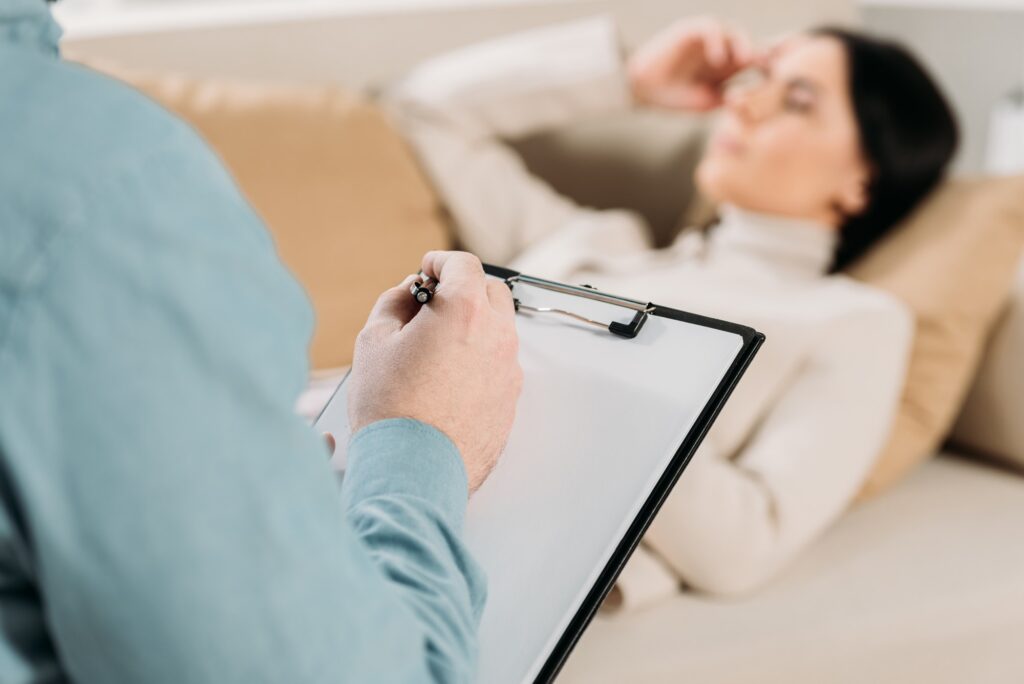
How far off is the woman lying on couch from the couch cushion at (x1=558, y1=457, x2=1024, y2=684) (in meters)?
0.03

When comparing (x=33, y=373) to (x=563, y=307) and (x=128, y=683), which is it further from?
(x=563, y=307)

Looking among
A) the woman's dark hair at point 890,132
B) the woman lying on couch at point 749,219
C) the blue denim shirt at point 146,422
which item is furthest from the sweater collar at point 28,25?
the woman's dark hair at point 890,132

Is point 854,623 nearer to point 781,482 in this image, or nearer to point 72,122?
point 781,482

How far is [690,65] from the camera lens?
137 centimetres

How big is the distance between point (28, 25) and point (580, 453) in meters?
0.28

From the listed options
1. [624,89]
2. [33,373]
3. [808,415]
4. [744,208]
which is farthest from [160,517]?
[624,89]

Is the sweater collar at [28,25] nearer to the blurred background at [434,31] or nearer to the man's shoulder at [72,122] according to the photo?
the man's shoulder at [72,122]

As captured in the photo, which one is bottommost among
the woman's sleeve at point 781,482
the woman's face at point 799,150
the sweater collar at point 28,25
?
the woman's sleeve at point 781,482

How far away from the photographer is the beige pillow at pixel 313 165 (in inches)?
43.1

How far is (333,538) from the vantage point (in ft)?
1.03

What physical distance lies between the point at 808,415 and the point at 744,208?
34 centimetres

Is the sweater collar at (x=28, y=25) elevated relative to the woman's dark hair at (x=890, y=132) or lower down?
elevated

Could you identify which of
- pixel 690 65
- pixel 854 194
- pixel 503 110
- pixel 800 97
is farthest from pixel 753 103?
pixel 503 110

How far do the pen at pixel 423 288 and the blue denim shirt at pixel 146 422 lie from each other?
11 cm
